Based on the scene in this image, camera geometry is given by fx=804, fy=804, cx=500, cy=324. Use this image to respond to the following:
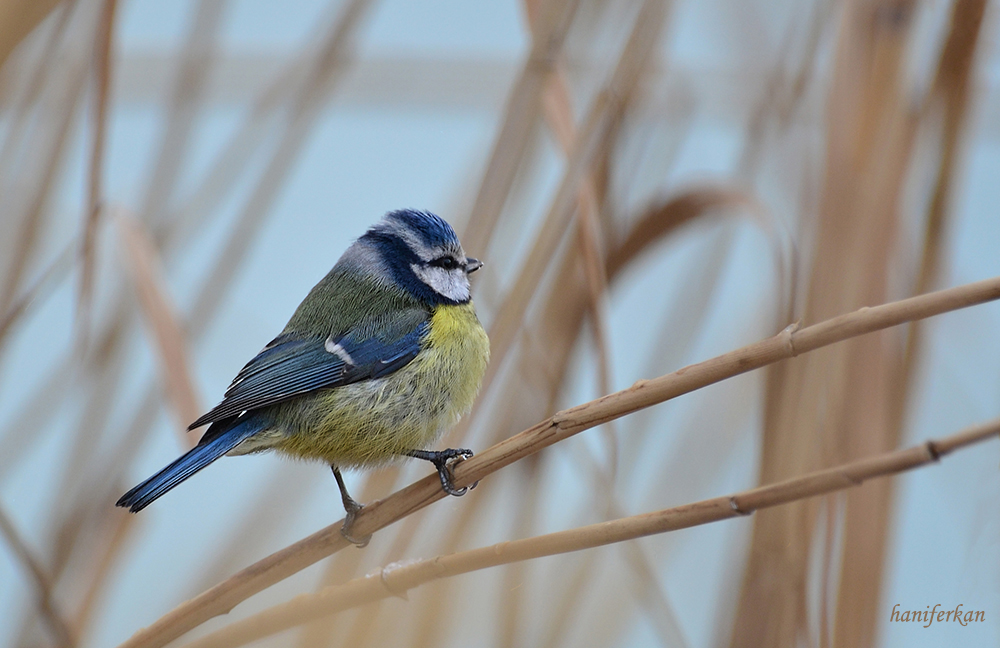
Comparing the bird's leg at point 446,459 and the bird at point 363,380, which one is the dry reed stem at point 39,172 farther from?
the bird's leg at point 446,459

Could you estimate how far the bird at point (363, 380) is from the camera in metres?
1.20

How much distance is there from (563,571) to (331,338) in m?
0.52

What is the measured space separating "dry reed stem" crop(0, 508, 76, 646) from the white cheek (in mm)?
731

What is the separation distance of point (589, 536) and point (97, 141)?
0.75 m

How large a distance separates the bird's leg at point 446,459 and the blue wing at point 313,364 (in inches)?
6.0

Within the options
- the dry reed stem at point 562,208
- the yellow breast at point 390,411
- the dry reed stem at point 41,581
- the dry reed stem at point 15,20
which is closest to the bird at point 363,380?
the yellow breast at point 390,411

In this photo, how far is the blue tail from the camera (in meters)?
0.96

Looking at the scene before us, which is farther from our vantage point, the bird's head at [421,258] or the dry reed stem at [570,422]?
the bird's head at [421,258]

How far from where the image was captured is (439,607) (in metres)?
1.04

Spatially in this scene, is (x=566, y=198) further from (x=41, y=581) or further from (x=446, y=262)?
(x=41, y=581)

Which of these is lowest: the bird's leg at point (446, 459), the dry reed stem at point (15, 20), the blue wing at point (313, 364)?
the bird's leg at point (446, 459)

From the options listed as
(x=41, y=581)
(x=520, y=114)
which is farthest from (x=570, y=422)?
(x=41, y=581)

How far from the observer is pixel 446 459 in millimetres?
1071

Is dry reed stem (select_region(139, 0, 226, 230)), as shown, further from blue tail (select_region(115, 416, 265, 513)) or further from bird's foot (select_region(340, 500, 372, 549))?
bird's foot (select_region(340, 500, 372, 549))
